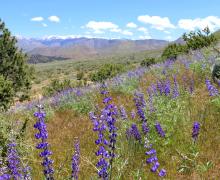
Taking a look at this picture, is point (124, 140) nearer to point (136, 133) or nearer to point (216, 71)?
point (136, 133)

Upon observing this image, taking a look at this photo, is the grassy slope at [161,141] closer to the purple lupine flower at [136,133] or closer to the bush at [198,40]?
the purple lupine flower at [136,133]

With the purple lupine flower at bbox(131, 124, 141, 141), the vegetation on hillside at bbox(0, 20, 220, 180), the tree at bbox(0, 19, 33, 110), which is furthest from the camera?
the tree at bbox(0, 19, 33, 110)

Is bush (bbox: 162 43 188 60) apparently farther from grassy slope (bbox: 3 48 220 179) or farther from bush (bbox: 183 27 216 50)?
grassy slope (bbox: 3 48 220 179)

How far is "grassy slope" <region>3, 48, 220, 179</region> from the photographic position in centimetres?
511

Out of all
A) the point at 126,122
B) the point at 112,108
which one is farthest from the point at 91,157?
the point at 112,108

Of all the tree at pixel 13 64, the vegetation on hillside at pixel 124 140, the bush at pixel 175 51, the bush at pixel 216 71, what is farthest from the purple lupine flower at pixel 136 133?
the tree at pixel 13 64

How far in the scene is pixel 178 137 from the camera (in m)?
6.11

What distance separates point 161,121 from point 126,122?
0.65 meters

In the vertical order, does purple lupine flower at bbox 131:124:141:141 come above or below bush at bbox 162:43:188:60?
below

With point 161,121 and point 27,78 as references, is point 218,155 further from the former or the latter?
point 27,78

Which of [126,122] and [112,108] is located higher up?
[112,108]

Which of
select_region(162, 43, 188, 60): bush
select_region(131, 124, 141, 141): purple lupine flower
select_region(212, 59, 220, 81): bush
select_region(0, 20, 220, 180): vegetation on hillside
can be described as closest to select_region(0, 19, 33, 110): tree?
select_region(162, 43, 188, 60): bush

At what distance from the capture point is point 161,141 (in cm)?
605

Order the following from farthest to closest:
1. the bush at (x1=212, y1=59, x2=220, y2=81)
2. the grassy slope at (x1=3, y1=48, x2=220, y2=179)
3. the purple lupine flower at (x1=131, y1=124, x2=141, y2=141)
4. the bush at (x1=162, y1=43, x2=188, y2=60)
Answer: the bush at (x1=162, y1=43, x2=188, y2=60), the bush at (x1=212, y1=59, x2=220, y2=81), the purple lupine flower at (x1=131, y1=124, x2=141, y2=141), the grassy slope at (x1=3, y1=48, x2=220, y2=179)
